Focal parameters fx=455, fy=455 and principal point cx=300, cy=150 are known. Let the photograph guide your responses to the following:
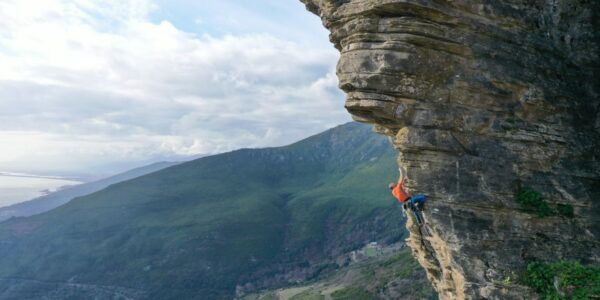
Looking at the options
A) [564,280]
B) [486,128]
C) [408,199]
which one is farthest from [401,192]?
[564,280]

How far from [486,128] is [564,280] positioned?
324 inches

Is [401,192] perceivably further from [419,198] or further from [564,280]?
[564,280]

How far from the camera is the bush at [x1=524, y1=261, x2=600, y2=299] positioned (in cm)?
2164

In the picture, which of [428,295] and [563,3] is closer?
[563,3]

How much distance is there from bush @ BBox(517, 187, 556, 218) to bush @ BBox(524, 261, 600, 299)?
2.54m

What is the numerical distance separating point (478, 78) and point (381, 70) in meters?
5.06

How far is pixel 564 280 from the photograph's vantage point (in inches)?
865

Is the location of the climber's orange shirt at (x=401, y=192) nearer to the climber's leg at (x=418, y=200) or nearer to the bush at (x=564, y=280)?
the climber's leg at (x=418, y=200)

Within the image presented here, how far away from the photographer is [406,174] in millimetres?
24844

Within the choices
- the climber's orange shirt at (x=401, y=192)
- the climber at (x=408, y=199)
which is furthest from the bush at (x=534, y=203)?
the climber's orange shirt at (x=401, y=192)

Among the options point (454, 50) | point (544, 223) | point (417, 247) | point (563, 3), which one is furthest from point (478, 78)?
point (417, 247)

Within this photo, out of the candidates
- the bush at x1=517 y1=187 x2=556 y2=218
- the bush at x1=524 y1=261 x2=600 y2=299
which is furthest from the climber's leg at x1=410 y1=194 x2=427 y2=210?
the bush at x1=524 y1=261 x2=600 y2=299

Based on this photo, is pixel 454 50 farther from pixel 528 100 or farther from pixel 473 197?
pixel 473 197

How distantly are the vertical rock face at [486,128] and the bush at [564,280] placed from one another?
604 mm
